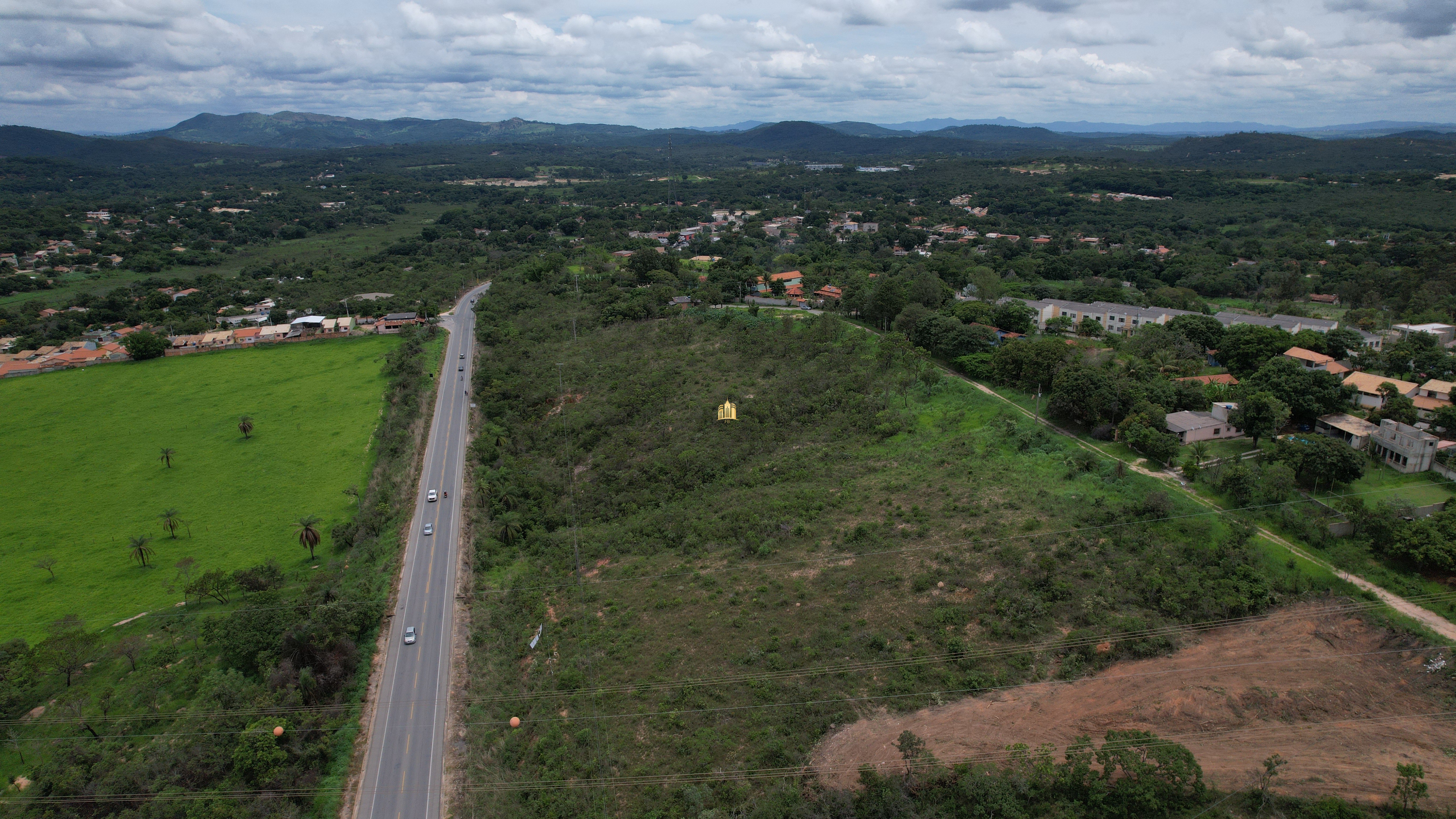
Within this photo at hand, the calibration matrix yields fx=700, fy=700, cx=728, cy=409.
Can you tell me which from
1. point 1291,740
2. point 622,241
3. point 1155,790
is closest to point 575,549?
point 1155,790

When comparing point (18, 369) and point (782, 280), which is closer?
point (18, 369)

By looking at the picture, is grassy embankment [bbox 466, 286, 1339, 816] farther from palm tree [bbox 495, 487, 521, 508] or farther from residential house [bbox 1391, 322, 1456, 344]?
residential house [bbox 1391, 322, 1456, 344]

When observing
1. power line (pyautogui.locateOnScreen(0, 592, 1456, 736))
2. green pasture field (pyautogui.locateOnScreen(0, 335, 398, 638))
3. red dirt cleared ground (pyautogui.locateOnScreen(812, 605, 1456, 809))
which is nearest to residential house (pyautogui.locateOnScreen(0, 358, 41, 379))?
green pasture field (pyautogui.locateOnScreen(0, 335, 398, 638))

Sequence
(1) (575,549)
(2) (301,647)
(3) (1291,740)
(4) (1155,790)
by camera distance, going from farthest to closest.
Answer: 1. (1) (575,549)
2. (2) (301,647)
3. (3) (1291,740)
4. (4) (1155,790)

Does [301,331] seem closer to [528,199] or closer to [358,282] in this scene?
[358,282]

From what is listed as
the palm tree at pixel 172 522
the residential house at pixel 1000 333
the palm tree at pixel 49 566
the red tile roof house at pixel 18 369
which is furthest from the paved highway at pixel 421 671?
the red tile roof house at pixel 18 369

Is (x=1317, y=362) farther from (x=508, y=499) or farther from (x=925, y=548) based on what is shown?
(x=508, y=499)

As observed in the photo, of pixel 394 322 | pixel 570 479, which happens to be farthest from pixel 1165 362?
pixel 394 322
